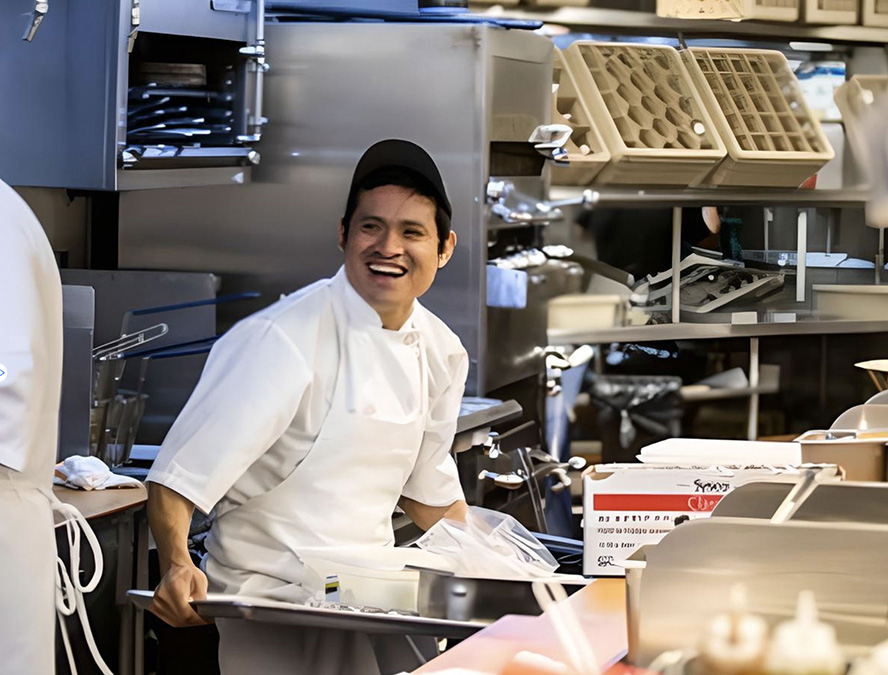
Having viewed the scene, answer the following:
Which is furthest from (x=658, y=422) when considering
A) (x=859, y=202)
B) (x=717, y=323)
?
(x=859, y=202)

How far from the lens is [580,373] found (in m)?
5.03

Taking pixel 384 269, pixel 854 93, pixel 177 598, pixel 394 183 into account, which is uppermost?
pixel 854 93

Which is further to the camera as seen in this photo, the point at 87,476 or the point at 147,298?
the point at 147,298

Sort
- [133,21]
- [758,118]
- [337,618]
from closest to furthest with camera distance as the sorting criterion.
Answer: [337,618] → [133,21] → [758,118]

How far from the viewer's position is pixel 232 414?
2117mm

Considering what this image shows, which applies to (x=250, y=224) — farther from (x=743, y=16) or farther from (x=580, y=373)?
(x=743, y=16)

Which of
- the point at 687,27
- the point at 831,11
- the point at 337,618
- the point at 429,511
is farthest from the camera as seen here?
the point at 831,11

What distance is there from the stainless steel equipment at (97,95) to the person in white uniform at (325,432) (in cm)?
76

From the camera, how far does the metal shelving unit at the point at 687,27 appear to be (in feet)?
16.3

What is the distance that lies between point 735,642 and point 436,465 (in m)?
1.24

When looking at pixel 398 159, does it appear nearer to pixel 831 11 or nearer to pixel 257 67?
pixel 257 67

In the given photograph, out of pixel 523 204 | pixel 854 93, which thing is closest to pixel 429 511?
pixel 523 204

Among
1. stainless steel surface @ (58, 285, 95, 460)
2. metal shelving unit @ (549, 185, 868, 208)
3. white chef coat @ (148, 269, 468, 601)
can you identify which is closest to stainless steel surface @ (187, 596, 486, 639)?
white chef coat @ (148, 269, 468, 601)

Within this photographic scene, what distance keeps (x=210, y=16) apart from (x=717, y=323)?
2610 mm
